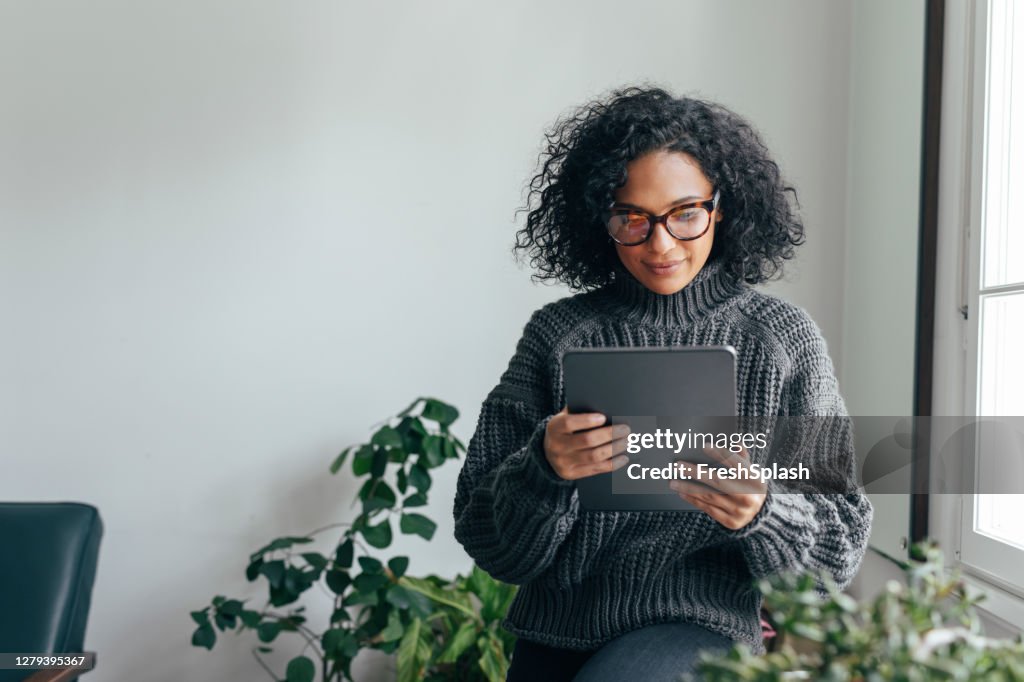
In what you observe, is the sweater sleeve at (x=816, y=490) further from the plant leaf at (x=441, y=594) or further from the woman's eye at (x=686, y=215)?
the plant leaf at (x=441, y=594)

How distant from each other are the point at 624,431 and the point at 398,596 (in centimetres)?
103

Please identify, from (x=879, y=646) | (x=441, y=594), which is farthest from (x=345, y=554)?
(x=879, y=646)

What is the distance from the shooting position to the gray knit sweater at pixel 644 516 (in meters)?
1.08

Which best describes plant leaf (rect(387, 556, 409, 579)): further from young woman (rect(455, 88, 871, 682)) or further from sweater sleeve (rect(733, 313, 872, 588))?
sweater sleeve (rect(733, 313, 872, 588))

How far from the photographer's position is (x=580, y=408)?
99 centimetres

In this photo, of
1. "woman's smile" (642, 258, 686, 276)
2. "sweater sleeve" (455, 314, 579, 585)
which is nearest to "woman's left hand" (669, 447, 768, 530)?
"sweater sleeve" (455, 314, 579, 585)

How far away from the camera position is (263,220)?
2.11 metres

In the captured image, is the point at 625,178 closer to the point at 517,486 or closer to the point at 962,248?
the point at 517,486

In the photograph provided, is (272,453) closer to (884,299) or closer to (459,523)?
(459,523)

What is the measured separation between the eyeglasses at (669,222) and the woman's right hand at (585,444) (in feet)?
0.90

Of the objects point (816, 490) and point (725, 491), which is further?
point (816, 490)

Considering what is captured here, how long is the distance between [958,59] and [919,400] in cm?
64

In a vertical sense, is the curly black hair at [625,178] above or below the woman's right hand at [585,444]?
above

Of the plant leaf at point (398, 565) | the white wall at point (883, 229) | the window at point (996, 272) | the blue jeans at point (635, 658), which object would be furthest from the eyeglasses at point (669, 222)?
the plant leaf at point (398, 565)
